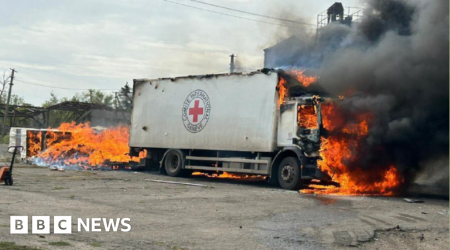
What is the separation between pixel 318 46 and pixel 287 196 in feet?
23.1

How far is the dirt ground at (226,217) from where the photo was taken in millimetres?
6699

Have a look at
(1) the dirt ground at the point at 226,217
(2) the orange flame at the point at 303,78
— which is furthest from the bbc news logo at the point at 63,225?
(2) the orange flame at the point at 303,78

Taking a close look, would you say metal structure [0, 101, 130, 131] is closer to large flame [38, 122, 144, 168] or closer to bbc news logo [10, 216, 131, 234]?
large flame [38, 122, 144, 168]

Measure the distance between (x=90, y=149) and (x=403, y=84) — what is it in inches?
539

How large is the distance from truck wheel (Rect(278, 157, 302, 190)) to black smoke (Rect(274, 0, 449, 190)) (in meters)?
1.66

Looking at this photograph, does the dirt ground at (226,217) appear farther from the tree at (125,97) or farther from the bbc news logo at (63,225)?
the tree at (125,97)

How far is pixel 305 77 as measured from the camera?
15.5 metres

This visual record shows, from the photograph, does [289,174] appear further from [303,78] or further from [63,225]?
[63,225]

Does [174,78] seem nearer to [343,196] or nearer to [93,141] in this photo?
[93,141]

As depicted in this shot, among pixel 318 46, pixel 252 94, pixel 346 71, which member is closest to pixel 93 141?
pixel 252 94

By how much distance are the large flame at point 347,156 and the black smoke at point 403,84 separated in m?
0.21

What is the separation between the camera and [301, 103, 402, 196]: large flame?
13.7 metres

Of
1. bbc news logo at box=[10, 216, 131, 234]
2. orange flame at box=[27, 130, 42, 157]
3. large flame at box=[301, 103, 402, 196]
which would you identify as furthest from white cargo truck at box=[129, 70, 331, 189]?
bbc news logo at box=[10, 216, 131, 234]

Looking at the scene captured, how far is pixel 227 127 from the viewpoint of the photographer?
653 inches
